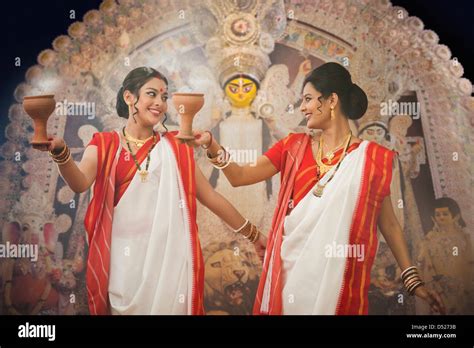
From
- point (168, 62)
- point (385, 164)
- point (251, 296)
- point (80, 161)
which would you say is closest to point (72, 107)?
point (80, 161)

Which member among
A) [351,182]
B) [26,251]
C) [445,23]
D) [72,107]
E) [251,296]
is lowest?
[251,296]

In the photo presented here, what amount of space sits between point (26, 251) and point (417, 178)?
8.62 ft

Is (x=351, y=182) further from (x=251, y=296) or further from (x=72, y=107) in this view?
(x=72, y=107)

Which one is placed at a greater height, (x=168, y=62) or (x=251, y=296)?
(x=168, y=62)

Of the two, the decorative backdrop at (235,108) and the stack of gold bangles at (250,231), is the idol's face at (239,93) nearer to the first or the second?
the decorative backdrop at (235,108)

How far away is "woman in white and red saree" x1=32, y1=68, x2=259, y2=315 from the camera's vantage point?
4.51 metres

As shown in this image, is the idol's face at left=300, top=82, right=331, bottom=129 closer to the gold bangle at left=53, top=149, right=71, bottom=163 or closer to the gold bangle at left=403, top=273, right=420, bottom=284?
the gold bangle at left=403, top=273, right=420, bottom=284

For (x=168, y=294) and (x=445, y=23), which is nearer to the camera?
(x=168, y=294)

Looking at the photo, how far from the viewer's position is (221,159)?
15.1ft

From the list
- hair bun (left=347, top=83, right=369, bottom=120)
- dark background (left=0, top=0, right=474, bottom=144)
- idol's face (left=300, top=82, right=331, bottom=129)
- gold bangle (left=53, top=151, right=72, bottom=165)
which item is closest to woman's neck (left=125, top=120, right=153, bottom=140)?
gold bangle (left=53, top=151, right=72, bottom=165)

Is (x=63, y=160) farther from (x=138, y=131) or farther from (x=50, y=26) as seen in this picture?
(x=50, y=26)

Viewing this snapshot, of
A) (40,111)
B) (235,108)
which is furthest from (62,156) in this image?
(235,108)

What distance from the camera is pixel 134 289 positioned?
14.9 ft

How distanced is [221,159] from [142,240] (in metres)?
0.72
